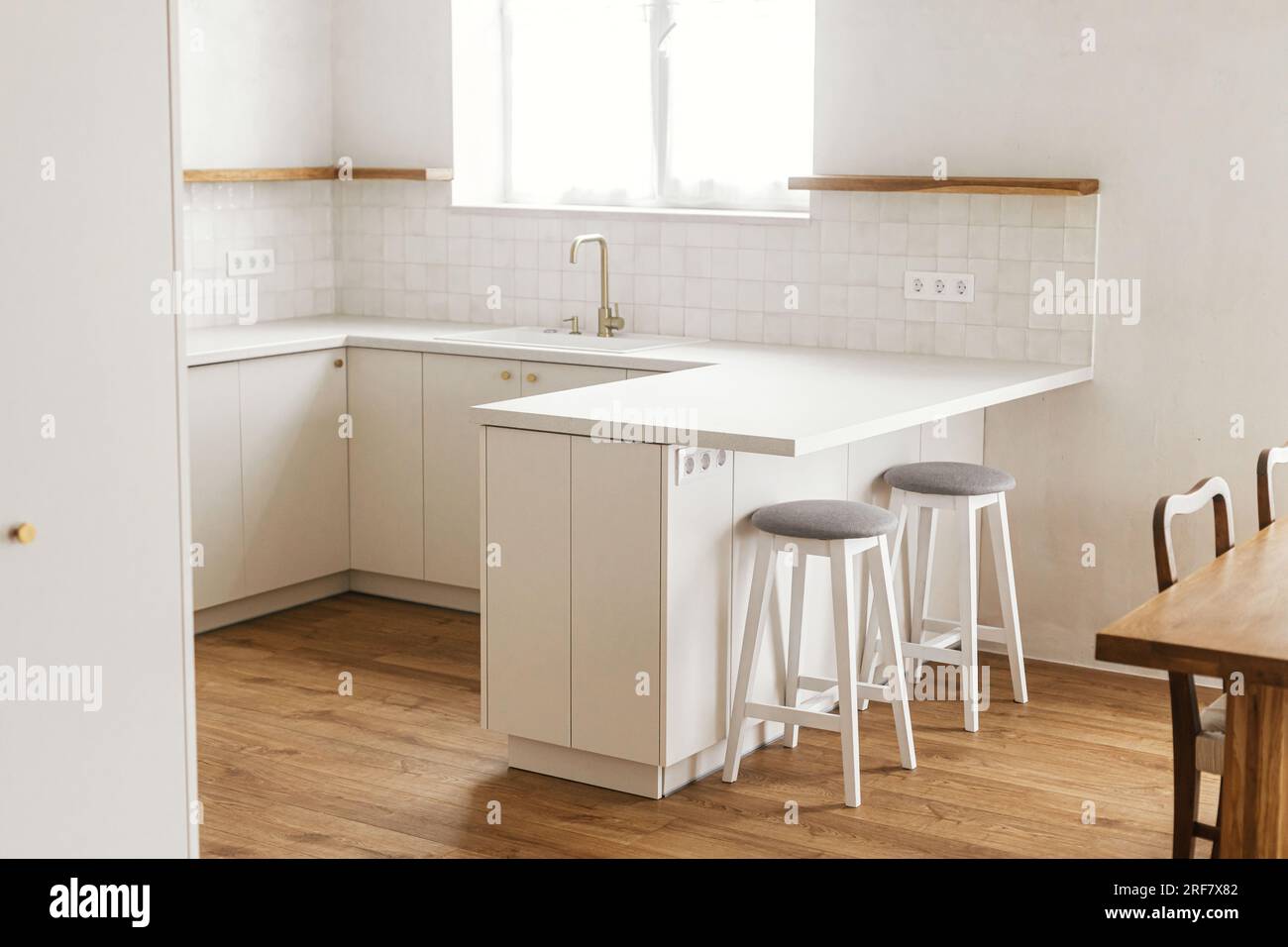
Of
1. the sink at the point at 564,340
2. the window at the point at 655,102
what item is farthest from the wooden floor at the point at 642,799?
the window at the point at 655,102

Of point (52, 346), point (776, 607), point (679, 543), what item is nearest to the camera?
point (52, 346)

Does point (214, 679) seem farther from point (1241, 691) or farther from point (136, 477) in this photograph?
point (1241, 691)

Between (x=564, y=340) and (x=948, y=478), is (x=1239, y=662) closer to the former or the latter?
(x=948, y=478)

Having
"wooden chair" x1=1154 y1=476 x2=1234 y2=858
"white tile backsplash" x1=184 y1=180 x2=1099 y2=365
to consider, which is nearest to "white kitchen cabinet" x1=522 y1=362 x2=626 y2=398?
"white tile backsplash" x1=184 y1=180 x2=1099 y2=365

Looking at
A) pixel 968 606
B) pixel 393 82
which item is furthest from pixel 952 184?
pixel 393 82

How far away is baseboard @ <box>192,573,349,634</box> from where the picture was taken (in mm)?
4961

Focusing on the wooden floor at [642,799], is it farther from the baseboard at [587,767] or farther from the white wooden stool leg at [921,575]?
the white wooden stool leg at [921,575]

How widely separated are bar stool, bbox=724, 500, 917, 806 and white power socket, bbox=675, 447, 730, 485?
0.56 feet

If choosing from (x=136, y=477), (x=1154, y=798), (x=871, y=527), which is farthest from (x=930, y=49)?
(x=136, y=477)

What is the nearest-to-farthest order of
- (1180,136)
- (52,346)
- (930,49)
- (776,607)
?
(52,346), (776,607), (1180,136), (930,49)

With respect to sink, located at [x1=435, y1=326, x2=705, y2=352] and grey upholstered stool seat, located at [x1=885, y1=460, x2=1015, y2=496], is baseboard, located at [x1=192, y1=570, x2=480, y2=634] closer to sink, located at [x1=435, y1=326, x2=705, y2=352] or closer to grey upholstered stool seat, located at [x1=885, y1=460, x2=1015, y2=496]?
sink, located at [x1=435, y1=326, x2=705, y2=352]

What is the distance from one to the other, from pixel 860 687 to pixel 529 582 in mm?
887
